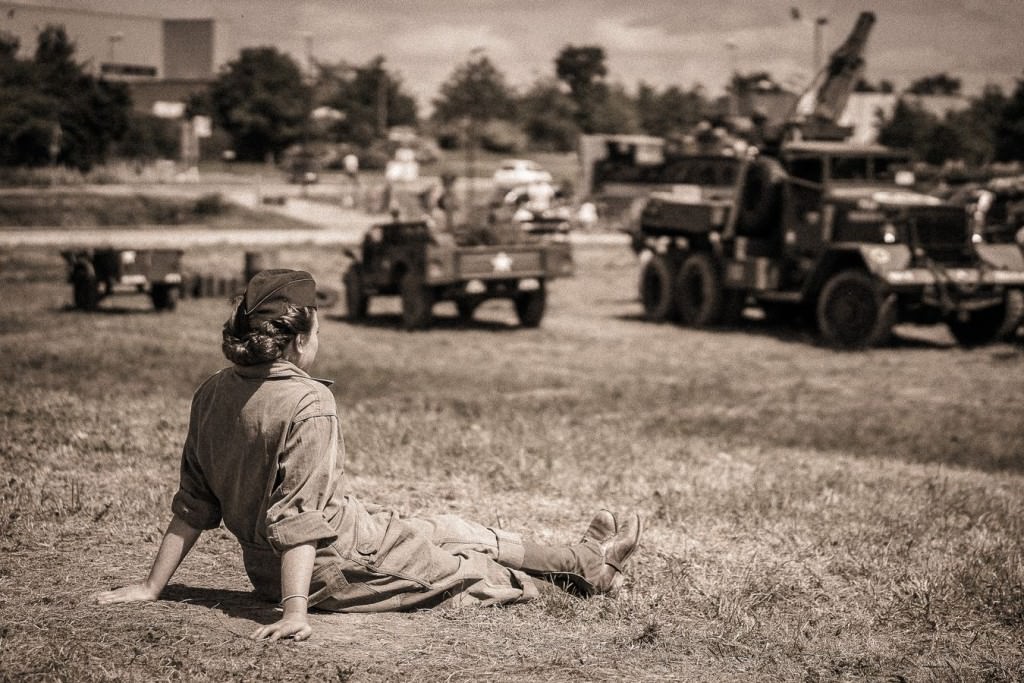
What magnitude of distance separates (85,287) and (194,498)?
13860 millimetres

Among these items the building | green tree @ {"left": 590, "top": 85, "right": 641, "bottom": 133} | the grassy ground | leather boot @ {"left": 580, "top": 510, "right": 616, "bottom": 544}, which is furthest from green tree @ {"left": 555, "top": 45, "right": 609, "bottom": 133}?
leather boot @ {"left": 580, "top": 510, "right": 616, "bottom": 544}

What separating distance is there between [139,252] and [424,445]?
34.4 ft

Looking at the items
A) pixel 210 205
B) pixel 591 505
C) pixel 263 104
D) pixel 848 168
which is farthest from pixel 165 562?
pixel 263 104

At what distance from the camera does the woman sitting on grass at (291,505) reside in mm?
4066

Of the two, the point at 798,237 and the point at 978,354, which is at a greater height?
the point at 798,237

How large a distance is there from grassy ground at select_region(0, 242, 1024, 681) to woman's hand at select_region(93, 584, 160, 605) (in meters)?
0.08

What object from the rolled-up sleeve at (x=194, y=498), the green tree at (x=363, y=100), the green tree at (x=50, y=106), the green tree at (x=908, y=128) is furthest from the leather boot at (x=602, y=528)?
the green tree at (x=363, y=100)

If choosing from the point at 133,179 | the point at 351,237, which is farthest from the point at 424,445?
the point at 351,237

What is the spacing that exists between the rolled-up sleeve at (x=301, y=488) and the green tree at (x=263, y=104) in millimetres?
61257

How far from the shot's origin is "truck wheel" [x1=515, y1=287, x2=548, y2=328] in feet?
58.4

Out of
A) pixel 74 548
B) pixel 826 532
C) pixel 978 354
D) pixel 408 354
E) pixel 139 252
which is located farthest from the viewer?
pixel 139 252

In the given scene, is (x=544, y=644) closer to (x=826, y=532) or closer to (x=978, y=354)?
(x=826, y=532)

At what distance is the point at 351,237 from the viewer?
106ft

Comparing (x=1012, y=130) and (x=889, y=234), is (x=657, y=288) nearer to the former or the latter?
(x=889, y=234)
